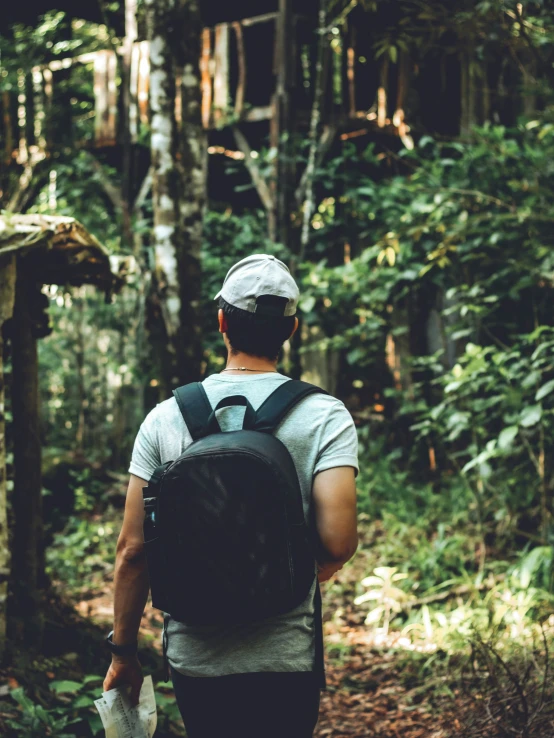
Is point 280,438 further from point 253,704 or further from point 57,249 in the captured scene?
point 57,249

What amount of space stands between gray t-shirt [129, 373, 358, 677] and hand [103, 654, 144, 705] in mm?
271

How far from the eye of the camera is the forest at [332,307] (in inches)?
164

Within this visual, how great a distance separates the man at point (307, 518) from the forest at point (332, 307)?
1464 millimetres

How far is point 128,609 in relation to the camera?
7.08 ft

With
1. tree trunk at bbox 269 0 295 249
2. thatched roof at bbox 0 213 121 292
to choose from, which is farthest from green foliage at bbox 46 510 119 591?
tree trunk at bbox 269 0 295 249

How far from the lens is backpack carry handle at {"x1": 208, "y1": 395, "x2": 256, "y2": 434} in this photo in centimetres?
197

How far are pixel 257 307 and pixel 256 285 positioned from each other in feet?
0.20

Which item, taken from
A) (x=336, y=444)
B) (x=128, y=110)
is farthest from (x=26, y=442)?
(x=128, y=110)

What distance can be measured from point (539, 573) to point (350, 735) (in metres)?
1.96

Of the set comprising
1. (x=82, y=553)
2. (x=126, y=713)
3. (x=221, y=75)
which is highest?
(x=221, y=75)

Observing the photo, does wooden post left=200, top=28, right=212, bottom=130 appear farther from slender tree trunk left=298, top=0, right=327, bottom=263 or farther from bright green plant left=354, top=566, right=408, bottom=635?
bright green plant left=354, top=566, right=408, bottom=635

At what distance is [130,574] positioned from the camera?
2.16 metres

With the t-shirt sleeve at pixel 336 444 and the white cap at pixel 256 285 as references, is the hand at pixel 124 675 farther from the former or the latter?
the white cap at pixel 256 285

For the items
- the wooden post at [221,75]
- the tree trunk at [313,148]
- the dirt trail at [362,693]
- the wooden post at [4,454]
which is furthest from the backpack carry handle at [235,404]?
the wooden post at [221,75]
